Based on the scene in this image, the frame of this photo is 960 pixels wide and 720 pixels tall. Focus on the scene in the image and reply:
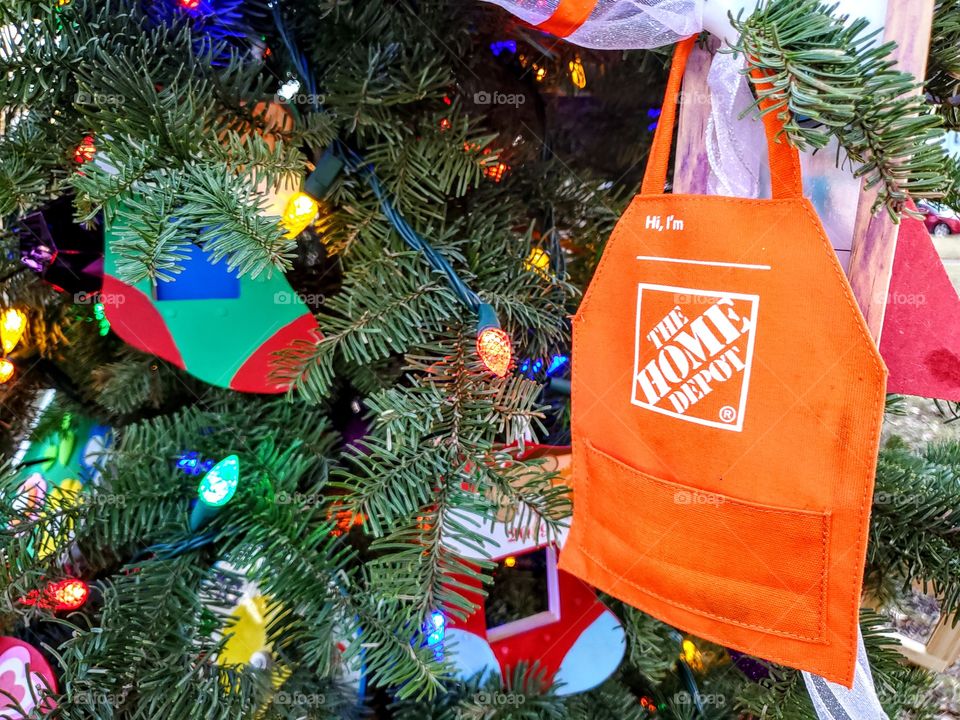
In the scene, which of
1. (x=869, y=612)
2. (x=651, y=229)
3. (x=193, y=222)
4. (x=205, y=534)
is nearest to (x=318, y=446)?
(x=205, y=534)

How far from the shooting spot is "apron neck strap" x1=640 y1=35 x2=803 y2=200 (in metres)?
0.34

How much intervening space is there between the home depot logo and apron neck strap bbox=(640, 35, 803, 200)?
61 millimetres

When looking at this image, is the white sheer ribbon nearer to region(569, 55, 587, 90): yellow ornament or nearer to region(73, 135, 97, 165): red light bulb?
region(569, 55, 587, 90): yellow ornament

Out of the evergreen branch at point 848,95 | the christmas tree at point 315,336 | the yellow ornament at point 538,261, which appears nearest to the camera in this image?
the evergreen branch at point 848,95

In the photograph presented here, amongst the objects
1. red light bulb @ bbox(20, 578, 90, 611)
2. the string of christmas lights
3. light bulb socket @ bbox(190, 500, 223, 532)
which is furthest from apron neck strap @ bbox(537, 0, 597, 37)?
red light bulb @ bbox(20, 578, 90, 611)

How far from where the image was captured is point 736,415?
0.37 m

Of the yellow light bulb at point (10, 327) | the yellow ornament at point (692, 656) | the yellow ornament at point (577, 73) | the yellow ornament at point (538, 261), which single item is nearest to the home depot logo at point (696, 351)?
the yellow ornament at point (538, 261)

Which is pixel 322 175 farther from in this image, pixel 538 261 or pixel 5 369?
pixel 5 369

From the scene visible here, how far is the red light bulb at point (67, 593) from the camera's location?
0.48 m

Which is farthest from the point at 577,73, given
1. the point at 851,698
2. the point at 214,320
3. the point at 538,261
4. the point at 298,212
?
the point at 851,698

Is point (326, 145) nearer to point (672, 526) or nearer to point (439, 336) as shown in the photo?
point (439, 336)

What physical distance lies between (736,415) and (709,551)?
0.09m

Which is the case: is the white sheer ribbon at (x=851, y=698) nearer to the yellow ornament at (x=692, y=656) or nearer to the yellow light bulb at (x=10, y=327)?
the yellow ornament at (x=692, y=656)

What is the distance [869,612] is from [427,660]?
1.34ft
